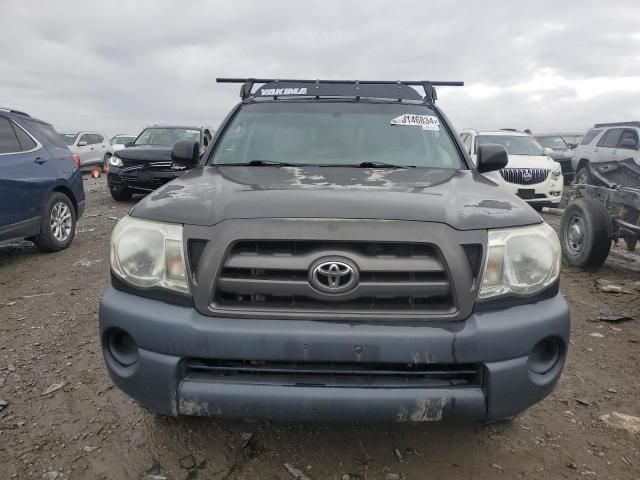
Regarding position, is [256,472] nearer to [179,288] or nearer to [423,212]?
[179,288]

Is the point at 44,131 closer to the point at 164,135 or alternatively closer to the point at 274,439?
the point at 164,135

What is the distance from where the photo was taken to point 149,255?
1970 millimetres

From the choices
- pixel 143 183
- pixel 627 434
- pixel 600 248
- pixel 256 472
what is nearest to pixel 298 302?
pixel 256 472

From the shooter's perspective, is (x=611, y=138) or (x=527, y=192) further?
(x=527, y=192)

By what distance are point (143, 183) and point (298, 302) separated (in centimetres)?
914

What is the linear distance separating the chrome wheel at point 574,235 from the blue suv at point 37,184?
6349 millimetres

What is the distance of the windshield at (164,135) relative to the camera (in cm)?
1125

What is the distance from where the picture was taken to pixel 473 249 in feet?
6.20

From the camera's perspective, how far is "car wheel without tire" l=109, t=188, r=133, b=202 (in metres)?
10.5

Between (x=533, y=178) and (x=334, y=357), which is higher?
(x=334, y=357)

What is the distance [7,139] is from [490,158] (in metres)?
5.24

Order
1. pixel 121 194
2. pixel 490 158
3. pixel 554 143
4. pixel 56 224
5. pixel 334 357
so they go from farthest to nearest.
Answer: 1. pixel 554 143
2. pixel 121 194
3. pixel 56 224
4. pixel 490 158
5. pixel 334 357

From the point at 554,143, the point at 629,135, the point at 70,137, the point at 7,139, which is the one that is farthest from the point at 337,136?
the point at 70,137

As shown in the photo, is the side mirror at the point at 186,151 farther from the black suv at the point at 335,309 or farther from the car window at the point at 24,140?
the car window at the point at 24,140
